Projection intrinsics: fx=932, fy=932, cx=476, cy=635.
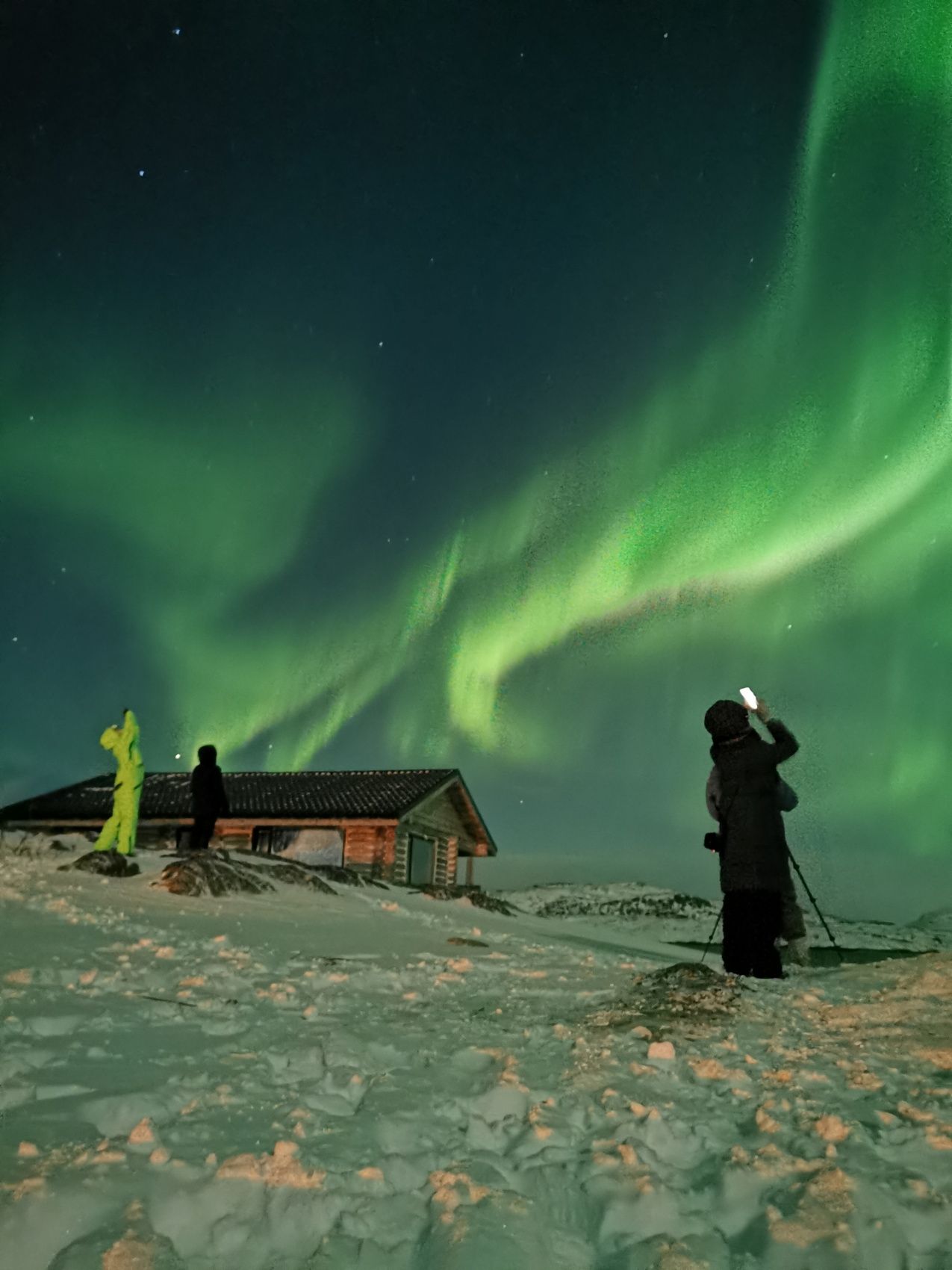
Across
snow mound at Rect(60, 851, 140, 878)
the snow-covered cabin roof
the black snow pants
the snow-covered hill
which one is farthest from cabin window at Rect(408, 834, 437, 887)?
the black snow pants

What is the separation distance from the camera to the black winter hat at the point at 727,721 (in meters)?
6.89

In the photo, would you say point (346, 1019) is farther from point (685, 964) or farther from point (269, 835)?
point (269, 835)

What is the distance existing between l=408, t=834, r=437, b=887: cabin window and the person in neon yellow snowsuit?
1252 cm

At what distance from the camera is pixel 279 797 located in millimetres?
25547

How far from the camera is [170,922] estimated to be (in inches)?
291

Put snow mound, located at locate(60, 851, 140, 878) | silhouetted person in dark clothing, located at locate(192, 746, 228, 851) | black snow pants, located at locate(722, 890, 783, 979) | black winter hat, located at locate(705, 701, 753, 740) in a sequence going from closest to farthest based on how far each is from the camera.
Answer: black snow pants, located at locate(722, 890, 783, 979) → black winter hat, located at locate(705, 701, 753, 740) → snow mound, located at locate(60, 851, 140, 878) → silhouetted person in dark clothing, located at locate(192, 746, 228, 851)

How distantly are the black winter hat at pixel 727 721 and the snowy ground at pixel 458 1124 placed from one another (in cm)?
208

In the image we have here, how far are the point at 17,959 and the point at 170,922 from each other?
2476 millimetres

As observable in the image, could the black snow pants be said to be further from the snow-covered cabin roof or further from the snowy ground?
the snow-covered cabin roof

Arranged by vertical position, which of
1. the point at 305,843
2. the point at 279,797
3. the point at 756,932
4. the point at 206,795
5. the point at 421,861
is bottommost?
the point at 756,932

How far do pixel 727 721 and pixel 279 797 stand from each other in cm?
2038

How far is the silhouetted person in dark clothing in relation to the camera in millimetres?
13648

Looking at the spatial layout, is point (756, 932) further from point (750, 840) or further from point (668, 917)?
point (668, 917)

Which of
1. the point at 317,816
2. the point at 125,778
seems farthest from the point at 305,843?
the point at 125,778
